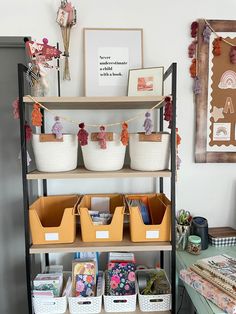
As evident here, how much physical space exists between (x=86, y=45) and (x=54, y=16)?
10.2 inches

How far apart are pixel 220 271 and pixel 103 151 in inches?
32.0

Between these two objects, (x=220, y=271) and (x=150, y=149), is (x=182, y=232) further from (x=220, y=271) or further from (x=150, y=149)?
(x=150, y=149)

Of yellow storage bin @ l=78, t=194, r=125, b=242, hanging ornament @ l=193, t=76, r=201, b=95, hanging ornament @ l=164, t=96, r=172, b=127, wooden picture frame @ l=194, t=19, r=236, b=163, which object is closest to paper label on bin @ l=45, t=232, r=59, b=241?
yellow storage bin @ l=78, t=194, r=125, b=242

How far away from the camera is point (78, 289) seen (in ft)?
4.41

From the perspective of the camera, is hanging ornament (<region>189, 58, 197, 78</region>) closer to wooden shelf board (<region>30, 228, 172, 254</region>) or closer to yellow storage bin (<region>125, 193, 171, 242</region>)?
yellow storage bin (<region>125, 193, 171, 242</region>)

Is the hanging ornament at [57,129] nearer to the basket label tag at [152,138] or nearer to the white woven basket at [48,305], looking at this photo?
the basket label tag at [152,138]

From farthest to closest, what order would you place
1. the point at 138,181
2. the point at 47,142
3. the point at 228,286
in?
the point at 138,181 < the point at 47,142 < the point at 228,286

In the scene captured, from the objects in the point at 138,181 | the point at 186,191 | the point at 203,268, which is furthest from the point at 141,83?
the point at 203,268

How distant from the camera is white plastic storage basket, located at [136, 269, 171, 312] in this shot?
4.30 feet

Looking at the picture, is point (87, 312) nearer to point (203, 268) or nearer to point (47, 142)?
point (203, 268)

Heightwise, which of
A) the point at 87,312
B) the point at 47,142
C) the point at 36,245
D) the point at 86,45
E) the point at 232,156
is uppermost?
the point at 86,45

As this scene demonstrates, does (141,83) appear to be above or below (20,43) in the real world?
below

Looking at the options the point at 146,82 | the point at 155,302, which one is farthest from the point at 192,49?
the point at 155,302

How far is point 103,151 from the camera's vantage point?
1277 mm
